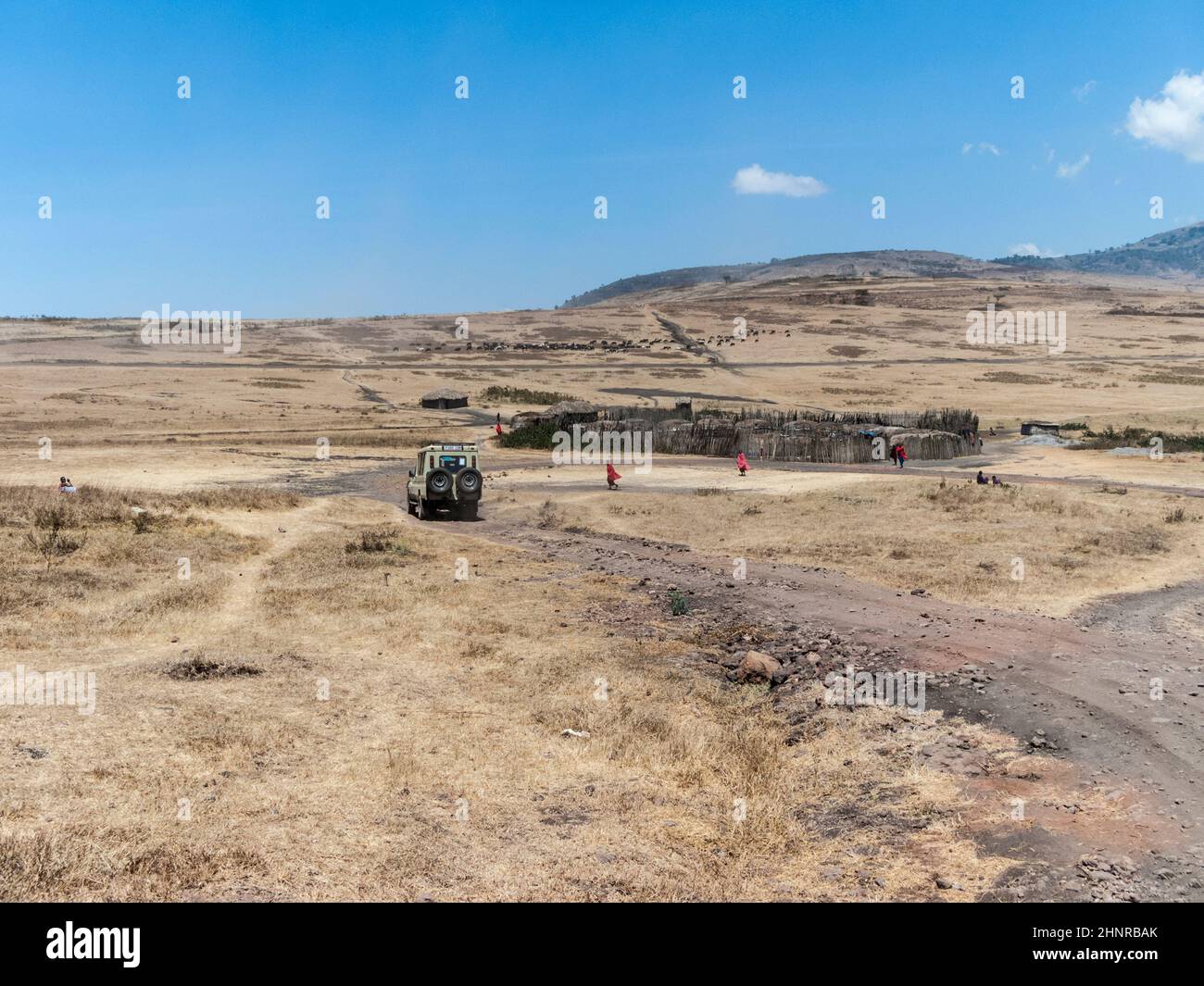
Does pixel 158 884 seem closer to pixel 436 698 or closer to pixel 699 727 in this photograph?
pixel 436 698

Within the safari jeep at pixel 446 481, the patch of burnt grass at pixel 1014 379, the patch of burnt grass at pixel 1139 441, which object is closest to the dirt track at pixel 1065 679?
the safari jeep at pixel 446 481

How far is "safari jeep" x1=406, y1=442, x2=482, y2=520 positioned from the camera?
3200 cm

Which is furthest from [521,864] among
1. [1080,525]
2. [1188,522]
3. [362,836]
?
[1188,522]

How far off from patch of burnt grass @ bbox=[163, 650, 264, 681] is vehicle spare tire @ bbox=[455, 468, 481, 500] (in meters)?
17.2

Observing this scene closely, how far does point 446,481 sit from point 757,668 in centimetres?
1827

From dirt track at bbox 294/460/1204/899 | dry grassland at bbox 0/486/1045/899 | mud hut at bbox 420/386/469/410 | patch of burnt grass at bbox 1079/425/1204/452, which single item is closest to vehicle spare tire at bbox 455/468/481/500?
dirt track at bbox 294/460/1204/899

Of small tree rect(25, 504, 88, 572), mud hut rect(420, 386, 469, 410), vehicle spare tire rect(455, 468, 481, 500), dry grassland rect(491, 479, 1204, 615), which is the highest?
mud hut rect(420, 386, 469, 410)

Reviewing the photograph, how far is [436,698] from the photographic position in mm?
14297

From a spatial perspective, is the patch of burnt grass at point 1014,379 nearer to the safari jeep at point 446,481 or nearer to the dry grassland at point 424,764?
the safari jeep at point 446,481

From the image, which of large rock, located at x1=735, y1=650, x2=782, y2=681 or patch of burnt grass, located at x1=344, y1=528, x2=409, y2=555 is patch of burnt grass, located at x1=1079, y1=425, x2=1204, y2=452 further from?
large rock, located at x1=735, y1=650, x2=782, y2=681

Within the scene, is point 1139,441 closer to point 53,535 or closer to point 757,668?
point 757,668

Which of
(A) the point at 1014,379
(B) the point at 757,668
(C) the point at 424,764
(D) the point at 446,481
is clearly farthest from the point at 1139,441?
(C) the point at 424,764

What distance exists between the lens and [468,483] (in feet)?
105
